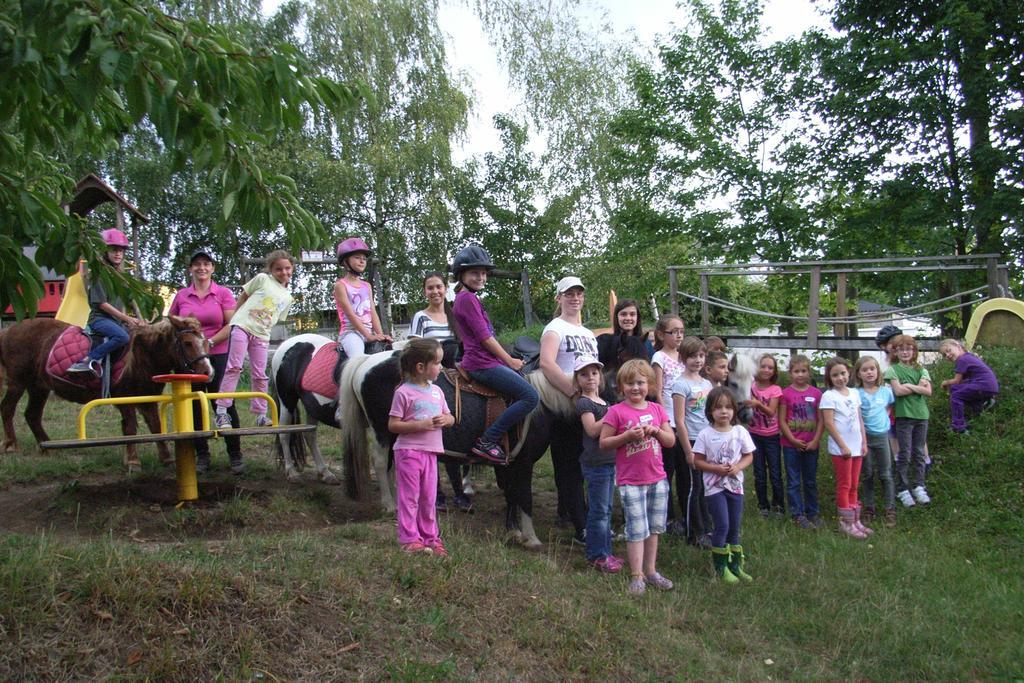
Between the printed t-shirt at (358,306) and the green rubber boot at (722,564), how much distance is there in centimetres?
343

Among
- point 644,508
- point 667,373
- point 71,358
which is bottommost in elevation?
point 644,508

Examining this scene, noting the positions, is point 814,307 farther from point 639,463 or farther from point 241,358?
point 241,358

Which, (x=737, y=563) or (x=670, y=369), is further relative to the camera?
(x=670, y=369)

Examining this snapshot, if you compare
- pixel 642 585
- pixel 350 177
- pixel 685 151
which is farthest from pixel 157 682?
pixel 350 177

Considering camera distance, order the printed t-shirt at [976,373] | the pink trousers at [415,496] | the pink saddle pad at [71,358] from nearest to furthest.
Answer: the pink trousers at [415,496], the pink saddle pad at [71,358], the printed t-shirt at [976,373]

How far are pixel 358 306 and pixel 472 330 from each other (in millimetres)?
1659

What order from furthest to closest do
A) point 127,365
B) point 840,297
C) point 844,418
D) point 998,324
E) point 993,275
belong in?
point 840,297, point 993,275, point 998,324, point 127,365, point 844,418

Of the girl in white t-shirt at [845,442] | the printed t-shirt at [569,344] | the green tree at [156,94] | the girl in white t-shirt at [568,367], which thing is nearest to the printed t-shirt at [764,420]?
the girl in white t-shirt at [845,442]

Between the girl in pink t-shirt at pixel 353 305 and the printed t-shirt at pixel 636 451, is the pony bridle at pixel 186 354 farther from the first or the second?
the printed t-shirt at pixel 636 451

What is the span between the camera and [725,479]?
5.55 metres

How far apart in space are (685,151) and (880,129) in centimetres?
347

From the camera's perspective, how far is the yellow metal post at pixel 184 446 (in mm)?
5961

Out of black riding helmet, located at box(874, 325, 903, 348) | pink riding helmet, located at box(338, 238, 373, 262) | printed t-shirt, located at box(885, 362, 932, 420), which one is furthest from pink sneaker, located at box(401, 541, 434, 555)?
black riding helmet, located at box(874, 325, 903, 348)

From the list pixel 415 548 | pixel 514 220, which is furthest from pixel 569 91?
pixel 415 548
